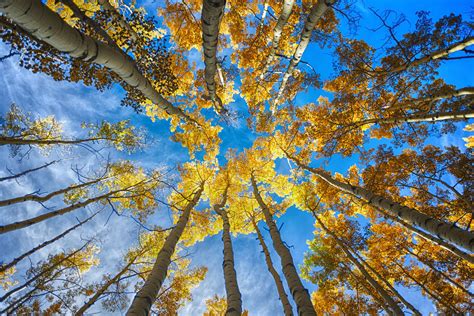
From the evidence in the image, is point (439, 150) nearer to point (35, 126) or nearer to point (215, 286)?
point (35, 126)

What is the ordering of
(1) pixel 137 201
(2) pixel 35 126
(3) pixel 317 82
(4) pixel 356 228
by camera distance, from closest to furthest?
(2) pixel 35 126 → (3) pixel 317 82 → (1) pixel 137 201 → (4) pixel 356 228

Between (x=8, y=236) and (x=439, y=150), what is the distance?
4036cm

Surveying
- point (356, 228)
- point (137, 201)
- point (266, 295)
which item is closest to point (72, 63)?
point (137, 201)

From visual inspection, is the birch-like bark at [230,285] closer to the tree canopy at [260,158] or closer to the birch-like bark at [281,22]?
the tree canopy at [260,158]

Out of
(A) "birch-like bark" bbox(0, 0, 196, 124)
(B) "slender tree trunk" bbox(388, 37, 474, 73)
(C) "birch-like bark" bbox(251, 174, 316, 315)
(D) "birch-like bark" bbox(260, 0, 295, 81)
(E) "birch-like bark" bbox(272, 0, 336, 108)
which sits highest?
(D) "birch-like bark" bbox(260, 0, 295, 81)

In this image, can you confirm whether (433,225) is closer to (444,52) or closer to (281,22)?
(444,52)

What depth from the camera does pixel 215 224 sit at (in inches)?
493

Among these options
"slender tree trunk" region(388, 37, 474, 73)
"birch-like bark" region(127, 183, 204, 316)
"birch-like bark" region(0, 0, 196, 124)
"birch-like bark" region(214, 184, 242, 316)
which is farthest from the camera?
"slender tree trunk" region(388, 37, 474, 73)

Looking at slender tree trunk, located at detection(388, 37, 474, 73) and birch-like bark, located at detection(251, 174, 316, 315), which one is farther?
slender tree trunk, located at detection(388, 37, 474, 73)

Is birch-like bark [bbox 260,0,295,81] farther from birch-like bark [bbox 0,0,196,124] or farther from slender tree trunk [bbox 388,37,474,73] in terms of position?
birch-like bark [bbox 0,0,196,124]

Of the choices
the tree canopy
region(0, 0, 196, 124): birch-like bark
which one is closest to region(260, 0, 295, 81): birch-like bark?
the tree canopy

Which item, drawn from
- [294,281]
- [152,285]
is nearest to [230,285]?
[294,281]

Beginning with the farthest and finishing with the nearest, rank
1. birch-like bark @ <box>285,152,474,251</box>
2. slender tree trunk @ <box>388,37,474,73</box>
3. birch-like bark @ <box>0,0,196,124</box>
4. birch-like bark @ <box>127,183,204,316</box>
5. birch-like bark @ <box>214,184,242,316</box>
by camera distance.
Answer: slender tree trunk @ <box>388,37,474,73</box> < birch-like bark @ <box>214,184,242,316</box> < birch-like bark @ <box>285,152,474,251</box> < birch-like bark @ <box>127,183,204,316</box> < birch-like bark @ <box>0,0,196,124</box>

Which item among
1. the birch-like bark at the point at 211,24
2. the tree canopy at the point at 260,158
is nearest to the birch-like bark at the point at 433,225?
the tree canopy at the point at 260,158
